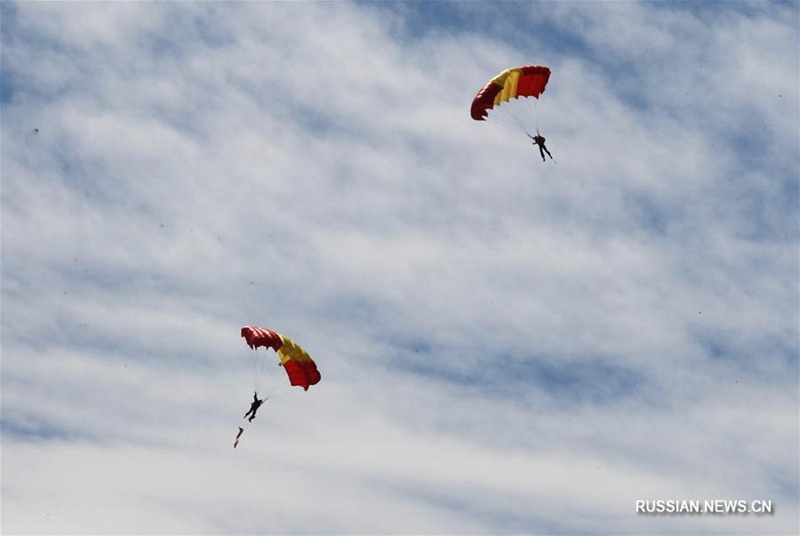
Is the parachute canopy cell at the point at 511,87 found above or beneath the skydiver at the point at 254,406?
above

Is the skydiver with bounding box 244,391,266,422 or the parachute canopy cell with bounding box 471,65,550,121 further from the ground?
the parachute canopy cell with bounding box 471,65,550,121

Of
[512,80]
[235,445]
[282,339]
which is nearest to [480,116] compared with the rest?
[512,80]

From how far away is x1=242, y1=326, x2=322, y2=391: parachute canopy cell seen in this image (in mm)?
85125

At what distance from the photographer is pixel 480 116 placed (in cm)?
8581

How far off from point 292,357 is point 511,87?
18.0m

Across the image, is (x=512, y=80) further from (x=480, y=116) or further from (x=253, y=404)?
(x=253, y=404)

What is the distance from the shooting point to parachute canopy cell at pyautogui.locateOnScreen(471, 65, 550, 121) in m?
86.1

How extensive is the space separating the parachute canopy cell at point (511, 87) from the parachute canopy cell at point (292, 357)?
50.1 ft

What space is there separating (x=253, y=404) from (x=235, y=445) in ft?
18.4

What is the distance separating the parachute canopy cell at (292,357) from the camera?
8512 cm

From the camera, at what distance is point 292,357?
284 ft

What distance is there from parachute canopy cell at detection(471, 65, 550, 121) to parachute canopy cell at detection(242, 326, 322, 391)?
50.1 feet

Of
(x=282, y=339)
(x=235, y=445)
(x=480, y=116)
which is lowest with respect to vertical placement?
(x=235, y=445)

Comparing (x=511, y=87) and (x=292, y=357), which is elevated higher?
(x=511, y=87)
